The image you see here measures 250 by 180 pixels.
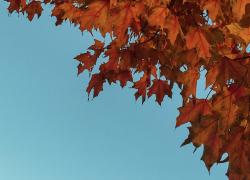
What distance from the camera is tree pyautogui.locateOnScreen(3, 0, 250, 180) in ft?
9.12

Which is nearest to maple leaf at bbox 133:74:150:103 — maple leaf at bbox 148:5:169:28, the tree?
the tree

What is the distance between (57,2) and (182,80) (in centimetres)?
187

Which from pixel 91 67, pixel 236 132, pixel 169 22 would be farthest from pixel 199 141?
pixel 91 67

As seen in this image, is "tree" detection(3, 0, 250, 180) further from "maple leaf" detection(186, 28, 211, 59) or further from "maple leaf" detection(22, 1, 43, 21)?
"maple leaf" detection(22, 1, 43, 21)

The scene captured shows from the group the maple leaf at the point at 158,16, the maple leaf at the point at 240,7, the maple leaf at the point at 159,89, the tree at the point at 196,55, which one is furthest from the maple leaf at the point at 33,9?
the maple leaf at the point at 240,7

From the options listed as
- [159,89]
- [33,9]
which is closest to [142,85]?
[159,89]

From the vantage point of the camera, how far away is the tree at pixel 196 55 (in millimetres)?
2781

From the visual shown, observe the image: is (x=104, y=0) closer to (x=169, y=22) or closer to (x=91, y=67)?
(x=169, y=22)

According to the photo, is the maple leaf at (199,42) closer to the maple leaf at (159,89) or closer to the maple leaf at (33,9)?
the maple leaf at (159,89)

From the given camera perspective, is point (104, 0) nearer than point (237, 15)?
No

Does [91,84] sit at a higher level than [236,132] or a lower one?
higher

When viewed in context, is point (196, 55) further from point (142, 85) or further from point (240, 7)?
point (142, 85)

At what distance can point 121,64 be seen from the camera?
427 centimetres

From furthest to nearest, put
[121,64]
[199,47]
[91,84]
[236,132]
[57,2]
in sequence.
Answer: [57,2] → [91,84] → [121,64] → [199,47] → [236,132]
